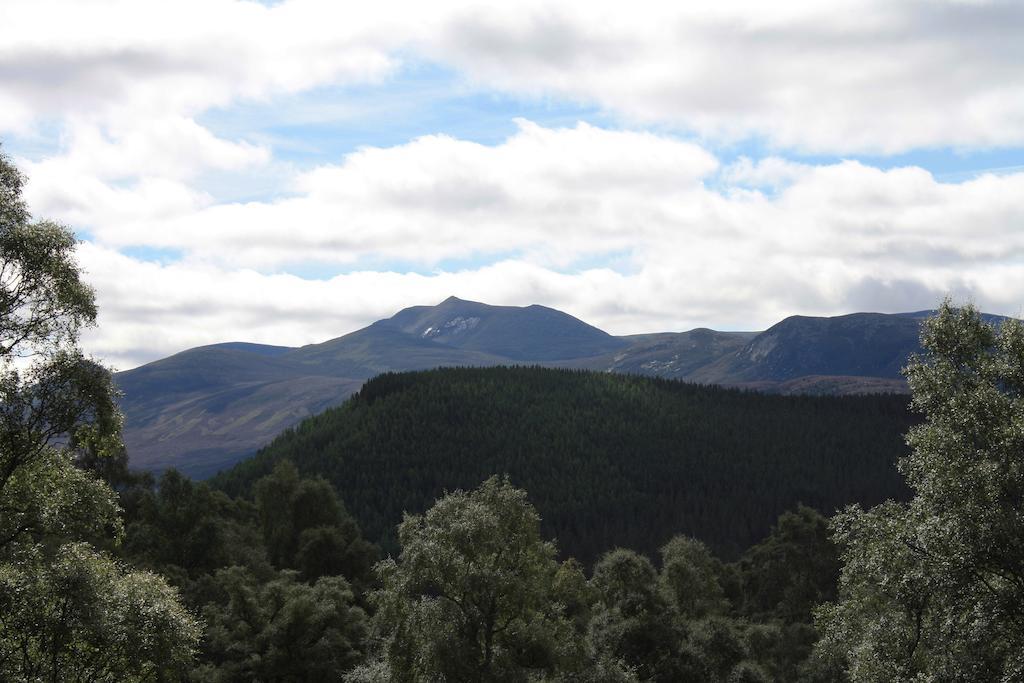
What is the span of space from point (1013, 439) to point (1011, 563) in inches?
171

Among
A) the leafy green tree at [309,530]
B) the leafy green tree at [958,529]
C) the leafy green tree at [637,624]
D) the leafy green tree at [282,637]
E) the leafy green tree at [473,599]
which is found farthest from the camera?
the leafy green tree at [309,530]

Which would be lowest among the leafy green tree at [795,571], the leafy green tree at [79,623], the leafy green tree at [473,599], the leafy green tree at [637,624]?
the leafy green tree at [795,571]

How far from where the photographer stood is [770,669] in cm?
8919

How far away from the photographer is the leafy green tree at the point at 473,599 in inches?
1922

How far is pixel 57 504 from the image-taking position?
1035 inches

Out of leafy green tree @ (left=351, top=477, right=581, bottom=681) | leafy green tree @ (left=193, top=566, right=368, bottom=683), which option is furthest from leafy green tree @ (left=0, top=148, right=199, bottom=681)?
leafy green tree @ (left=193, top=566, right=368, bottom=683)

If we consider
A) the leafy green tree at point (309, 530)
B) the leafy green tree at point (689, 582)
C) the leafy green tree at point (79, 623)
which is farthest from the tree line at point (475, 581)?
the leafy green tree at point (309, 530)

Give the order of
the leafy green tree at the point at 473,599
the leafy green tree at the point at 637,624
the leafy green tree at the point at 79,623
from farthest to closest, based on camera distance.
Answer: the leafy green tree at the point at 637,624, the leafy green tree at the point at 473,599, the leafy green tree at the point at 79,623

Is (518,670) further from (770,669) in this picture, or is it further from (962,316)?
(770,669)

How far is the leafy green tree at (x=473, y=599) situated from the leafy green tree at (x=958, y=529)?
1971cm

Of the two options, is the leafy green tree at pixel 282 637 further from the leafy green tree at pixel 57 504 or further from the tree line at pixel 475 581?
the leafy green tree at pixel 57 504

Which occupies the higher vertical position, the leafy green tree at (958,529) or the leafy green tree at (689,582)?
the leafy green tree at (958,529)

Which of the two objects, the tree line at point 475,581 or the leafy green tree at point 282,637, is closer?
the tree line at point 475,581

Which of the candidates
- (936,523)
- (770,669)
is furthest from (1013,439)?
(770,669)
